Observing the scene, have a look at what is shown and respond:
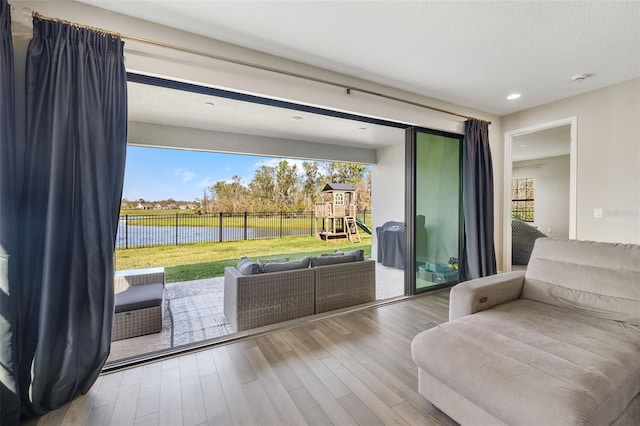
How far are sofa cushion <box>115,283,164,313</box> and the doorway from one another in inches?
186

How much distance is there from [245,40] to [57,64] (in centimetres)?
128

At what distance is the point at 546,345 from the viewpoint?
4.51 feet

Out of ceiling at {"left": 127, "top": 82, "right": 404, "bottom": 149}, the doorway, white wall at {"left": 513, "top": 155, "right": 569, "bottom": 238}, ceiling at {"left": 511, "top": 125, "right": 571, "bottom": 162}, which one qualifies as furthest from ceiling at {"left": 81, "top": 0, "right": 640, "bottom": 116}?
white wall at {"left": 513, "top": 155, "right": 569, "bottom": 238}

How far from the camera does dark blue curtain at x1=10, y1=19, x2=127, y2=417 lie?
5.25 feet

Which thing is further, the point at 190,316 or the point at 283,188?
the point at 283,188

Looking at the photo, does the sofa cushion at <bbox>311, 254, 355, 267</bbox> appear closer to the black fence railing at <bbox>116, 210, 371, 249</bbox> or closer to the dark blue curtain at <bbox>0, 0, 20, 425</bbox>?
the dark blue curtain at <bbox>0, 0, 20, 425</bbox>

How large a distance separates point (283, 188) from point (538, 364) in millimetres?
6141

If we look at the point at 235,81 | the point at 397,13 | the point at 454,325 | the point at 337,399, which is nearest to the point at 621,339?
the point at 454,325

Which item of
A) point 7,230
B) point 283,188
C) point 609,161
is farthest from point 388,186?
point 7,230

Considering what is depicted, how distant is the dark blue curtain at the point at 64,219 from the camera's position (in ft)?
5.25

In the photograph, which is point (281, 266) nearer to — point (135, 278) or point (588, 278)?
point (135, 278)

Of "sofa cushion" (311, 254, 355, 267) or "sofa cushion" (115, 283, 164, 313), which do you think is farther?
"sofa cushion" (311, 254, 355, 267)

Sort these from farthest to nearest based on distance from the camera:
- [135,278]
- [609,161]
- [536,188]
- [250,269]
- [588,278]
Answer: [536,188] → [609,161] → [135,278] → [250,269] → [588,278]

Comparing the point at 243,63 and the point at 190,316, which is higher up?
the point at 243,63
